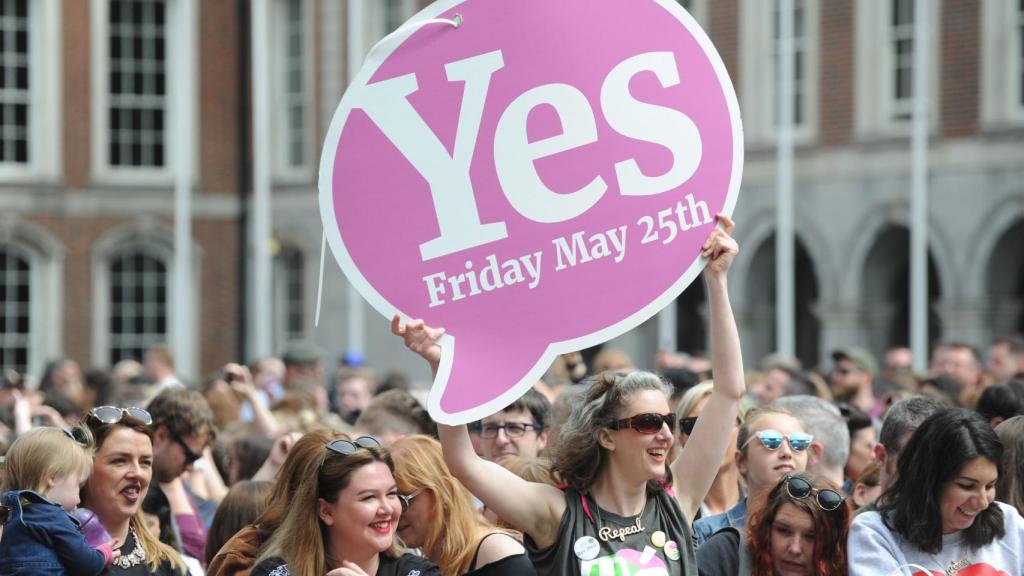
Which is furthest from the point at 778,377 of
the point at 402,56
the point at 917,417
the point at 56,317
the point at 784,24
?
the point at 56,317

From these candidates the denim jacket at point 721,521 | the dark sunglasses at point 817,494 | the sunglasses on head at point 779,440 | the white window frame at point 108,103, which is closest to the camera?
the dark sunglasses at point 817,494

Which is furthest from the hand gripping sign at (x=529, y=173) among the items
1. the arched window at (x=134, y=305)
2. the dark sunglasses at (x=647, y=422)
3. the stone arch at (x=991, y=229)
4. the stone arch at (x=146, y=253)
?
the arched window at (x=134, y=305)

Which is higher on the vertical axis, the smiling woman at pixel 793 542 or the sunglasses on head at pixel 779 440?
the sunglasses on head at pixel 779 440

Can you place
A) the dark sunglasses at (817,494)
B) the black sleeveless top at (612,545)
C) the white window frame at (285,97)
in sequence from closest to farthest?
the black sleeveless top at (612,545), the dark sunglasses at (817,494), the white window frame at (285,97)

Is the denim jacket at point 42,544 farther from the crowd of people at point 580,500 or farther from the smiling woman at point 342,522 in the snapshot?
the smiling woman at point 342,522

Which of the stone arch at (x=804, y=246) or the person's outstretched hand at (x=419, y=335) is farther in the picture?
the stone arch at (x=804, y=246)

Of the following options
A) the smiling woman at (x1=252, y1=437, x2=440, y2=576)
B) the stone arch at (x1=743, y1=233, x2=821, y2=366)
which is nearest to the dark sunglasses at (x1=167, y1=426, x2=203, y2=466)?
the smiling woman at (x1=252, y1=437, x2=440, y2=576)

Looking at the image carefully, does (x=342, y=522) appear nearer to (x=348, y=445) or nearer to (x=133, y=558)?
(x=348, y=445)

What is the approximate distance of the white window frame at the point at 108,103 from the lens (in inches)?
1043

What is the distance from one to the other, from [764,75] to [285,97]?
30.4 feet

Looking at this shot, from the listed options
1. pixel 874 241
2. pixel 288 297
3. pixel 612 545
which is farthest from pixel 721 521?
pixel 288 297

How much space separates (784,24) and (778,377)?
961 centimetres

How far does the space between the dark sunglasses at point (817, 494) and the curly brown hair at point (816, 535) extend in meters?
0.01

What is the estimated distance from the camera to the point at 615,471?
178 inches
